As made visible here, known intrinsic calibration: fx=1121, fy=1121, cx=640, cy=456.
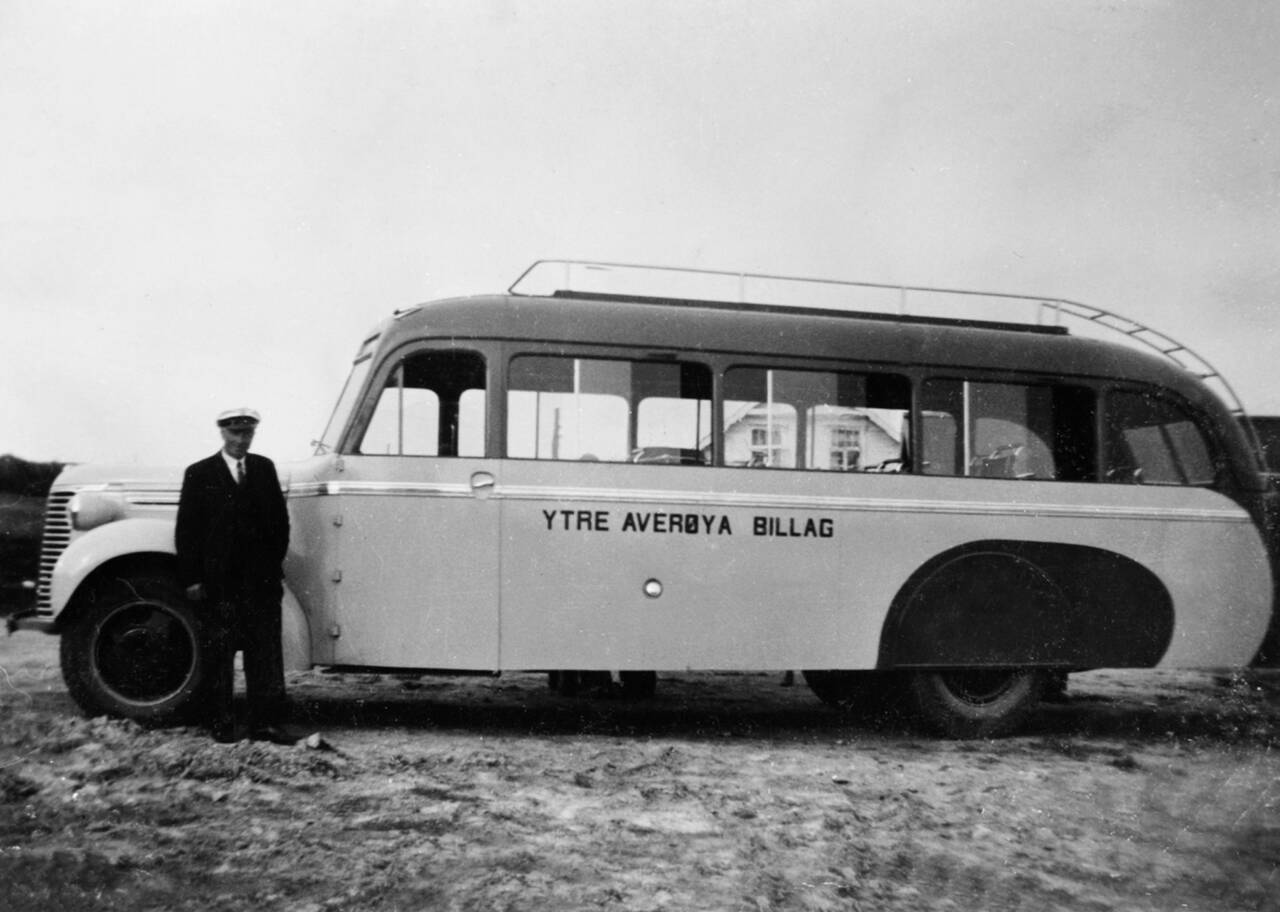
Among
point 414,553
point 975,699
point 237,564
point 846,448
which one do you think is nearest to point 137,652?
point 237,564

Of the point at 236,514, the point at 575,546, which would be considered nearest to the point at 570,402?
the point at 575,546

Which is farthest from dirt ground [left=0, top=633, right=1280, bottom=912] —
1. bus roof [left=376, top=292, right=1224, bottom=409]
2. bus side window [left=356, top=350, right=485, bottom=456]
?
bus roof [left=376, top=292, right=1224, bottom=409]

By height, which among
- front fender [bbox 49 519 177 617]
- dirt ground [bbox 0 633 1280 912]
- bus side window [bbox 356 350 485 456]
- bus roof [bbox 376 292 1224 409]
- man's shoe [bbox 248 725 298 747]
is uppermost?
bus roof [bbox 376 292 1224 409]

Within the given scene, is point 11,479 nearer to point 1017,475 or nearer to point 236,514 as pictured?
point 236,514

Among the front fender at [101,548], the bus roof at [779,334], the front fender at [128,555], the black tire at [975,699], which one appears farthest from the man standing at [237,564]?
the black tire at [975,699]

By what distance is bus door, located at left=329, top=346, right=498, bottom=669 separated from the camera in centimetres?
627

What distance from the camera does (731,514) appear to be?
660 centimetres

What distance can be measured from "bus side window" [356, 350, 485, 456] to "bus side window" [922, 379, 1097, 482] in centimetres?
275

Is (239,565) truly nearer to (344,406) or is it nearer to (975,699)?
(344,406)

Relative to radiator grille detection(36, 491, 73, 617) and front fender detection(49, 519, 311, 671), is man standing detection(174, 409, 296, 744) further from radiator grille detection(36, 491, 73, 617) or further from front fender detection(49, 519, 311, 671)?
radiator grille detection(36, 491, 73, 617)

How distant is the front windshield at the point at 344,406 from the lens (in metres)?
6.60

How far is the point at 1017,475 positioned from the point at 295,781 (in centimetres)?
457

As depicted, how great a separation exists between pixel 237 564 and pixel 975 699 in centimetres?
451

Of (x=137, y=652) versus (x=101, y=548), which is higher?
(x=101, y=548)
